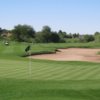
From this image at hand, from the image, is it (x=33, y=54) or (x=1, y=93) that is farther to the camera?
(x=33, y=54)

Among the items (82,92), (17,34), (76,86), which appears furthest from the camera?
(17,34)

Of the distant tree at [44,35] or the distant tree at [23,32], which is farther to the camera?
the distant tree at [44,35]

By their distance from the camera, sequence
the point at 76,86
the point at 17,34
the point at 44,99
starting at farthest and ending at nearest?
the point at 17,34 < the point at 76,86 < the point at 44,99

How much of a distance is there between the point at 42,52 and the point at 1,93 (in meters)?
30.2

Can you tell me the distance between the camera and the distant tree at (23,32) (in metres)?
99.5

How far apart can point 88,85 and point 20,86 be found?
7.96 ft

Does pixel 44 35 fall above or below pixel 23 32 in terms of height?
below

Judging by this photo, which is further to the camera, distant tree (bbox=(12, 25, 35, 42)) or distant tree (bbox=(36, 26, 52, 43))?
distant tree (bbox=(36, 26, 52, 43))

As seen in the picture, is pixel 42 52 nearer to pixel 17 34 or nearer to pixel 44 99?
pixel 44 99

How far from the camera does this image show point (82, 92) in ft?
36.0

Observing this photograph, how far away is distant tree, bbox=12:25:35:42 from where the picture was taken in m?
99.5

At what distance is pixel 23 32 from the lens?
4023 inches

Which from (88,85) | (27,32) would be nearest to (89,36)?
(27,32)

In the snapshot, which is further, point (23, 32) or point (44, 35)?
point (44, 35)
